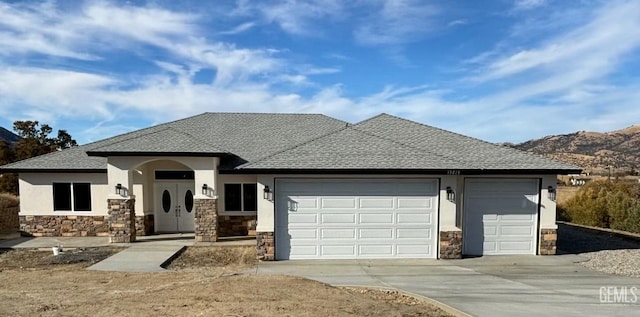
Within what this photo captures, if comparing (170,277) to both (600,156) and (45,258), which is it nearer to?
(45,258)

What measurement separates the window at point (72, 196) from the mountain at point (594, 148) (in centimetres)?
5886

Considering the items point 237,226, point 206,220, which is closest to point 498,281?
point 206,220

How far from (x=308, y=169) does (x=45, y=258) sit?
29.5 ft

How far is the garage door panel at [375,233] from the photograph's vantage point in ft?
39.8

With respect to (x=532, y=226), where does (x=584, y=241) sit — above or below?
below

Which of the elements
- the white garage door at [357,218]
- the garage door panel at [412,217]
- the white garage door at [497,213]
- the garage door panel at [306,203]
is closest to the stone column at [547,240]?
the white garage door at [497,213]

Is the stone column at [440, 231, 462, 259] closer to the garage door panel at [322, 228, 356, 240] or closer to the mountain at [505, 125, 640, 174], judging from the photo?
the garage door panel at [322, 228, 356, 240]

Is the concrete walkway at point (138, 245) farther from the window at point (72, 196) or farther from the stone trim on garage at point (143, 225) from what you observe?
the window at point (72, 196)

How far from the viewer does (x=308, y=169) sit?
38.0ft

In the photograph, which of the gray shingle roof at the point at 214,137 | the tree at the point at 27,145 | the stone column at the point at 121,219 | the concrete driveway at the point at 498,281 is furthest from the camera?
the tree at the point at 27,145

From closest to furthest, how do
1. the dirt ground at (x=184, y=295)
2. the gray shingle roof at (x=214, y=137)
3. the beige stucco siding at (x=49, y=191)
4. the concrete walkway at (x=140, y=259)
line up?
the dirt ground at (x=184, y=295) → the concrete walkway at (x=140, y=259) → the gray shingle roof at (x=214, y=137) → the beige stucco siding at (x=49, y=191)

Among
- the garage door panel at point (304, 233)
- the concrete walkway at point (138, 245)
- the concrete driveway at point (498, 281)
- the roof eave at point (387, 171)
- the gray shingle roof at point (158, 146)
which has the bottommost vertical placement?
the concrete walkway at point (138, 245)

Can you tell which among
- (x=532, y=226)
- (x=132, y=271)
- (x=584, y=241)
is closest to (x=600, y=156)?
(x=584, y=241)

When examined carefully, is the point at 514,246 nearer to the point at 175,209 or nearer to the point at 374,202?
the point at 374,202
